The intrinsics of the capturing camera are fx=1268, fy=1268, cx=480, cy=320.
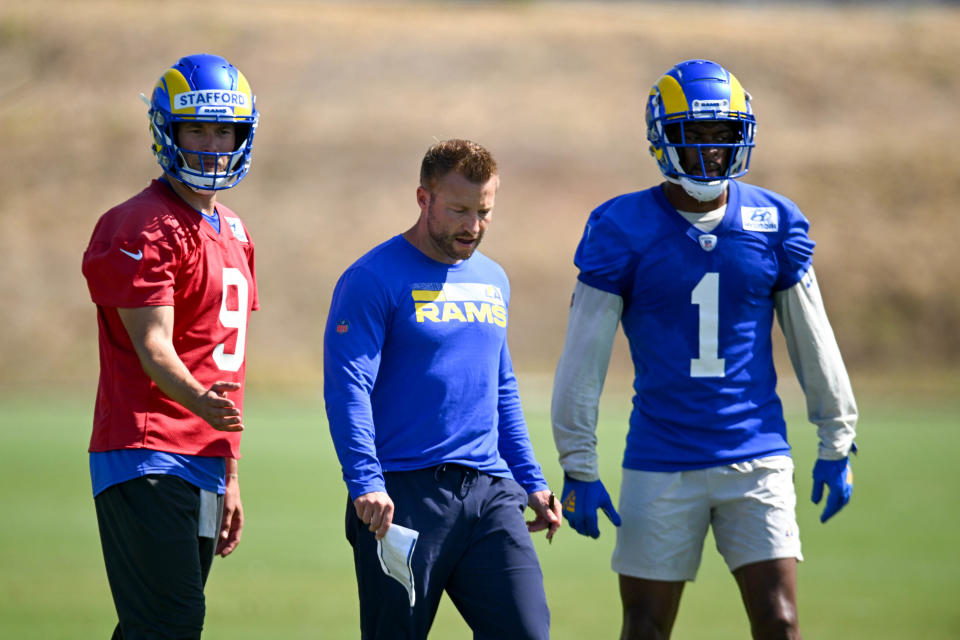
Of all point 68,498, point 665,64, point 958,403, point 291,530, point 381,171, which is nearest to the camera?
point 291,530

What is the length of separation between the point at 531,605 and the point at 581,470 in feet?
2.43

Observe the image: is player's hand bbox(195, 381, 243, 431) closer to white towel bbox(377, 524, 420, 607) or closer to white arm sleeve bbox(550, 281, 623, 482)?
white towel bbox(377, 524, 420, 607)

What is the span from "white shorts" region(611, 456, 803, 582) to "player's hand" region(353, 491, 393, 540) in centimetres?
121

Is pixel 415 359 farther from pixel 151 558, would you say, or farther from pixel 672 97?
pixel 672 97

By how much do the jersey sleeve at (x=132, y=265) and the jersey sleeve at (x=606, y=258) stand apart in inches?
63.3

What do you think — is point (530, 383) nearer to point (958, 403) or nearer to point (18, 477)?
point (958, 403)

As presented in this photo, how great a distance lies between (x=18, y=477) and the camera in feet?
46.3

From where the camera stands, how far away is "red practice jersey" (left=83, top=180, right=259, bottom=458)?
4352 mm

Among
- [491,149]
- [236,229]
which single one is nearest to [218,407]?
[236,229]

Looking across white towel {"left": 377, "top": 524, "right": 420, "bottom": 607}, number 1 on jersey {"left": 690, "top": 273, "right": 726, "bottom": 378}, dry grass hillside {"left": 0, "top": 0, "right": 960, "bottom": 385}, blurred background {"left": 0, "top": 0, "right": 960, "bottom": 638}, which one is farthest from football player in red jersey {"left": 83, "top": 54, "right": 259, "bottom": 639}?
dry grass hillside {"left": 0, "top": 0, "right": 960, "bottom": 385}

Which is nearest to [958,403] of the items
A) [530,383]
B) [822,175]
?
[530,383]

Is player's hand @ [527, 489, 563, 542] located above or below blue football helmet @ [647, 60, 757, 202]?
below

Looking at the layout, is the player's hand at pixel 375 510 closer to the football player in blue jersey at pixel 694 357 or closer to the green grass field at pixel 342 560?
the football player in blue jersey at pixel 694 357

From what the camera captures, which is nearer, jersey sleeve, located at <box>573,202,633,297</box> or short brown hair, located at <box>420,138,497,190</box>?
short brown hair, located at <box>420,138,497,190</box>
